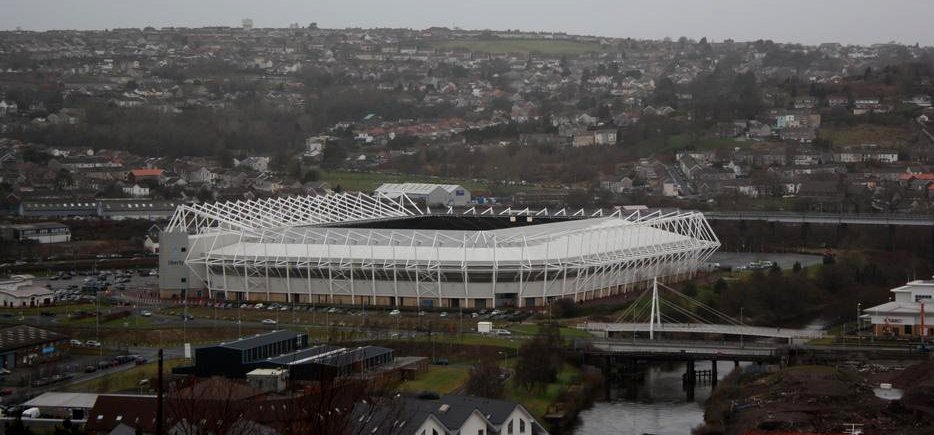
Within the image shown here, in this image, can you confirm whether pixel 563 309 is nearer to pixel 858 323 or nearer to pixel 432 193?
pixel 858 323

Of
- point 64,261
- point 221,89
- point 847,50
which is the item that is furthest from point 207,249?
point 847,50

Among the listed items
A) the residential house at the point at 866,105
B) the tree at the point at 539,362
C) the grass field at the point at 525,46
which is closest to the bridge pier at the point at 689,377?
the tree at the point at 539,362

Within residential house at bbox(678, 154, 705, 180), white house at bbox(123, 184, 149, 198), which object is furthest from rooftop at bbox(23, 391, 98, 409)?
residential house at bbox(678, 154, 705, 180)

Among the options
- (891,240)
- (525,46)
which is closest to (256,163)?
(891,240)

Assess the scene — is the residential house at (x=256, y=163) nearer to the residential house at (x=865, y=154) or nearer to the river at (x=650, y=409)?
the residential house at (x=865, y=154)

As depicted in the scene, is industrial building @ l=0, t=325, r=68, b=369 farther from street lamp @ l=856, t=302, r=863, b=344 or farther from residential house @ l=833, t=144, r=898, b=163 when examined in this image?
residential house @ l=833, t=144, r=898, b=163

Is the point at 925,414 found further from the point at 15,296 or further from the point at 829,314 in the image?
the point at 15,296
